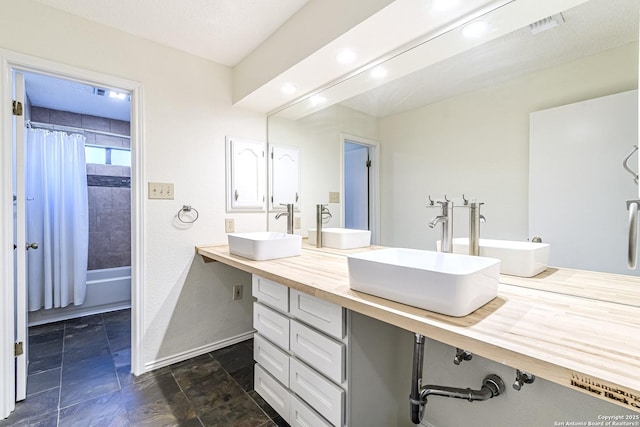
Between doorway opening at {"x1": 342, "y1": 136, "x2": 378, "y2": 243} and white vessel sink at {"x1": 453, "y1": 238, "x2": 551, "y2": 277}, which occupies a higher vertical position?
doorway opening at {"x1": 342, "y1": 136, "x2": 378, "y2": 243}

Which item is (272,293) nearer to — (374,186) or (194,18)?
(374,186)

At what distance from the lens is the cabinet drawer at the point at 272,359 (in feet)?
4.62

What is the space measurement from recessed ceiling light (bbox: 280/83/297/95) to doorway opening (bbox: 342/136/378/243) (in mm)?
532

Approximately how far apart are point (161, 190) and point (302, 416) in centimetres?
157

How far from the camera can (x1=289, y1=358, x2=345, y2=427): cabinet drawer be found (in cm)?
114

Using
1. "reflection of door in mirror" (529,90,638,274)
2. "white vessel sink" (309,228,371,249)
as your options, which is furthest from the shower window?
"reflection of door in mirror" (529,90,638,274)

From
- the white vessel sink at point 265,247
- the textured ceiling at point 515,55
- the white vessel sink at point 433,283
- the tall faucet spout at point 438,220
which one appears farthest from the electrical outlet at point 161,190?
the tall faucet spout at point 438,220

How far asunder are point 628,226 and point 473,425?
0.95 m

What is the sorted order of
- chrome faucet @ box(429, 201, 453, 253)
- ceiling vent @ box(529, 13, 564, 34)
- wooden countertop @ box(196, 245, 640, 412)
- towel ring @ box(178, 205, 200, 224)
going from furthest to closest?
towel ring @ box(178, 205, 200, 224)
chrome faucet @ box(429, 201, 453, 253)
ceiling vent @ box(529, 13, 564, 34)
wooden countertop @ box(196, 245, 640, 412)

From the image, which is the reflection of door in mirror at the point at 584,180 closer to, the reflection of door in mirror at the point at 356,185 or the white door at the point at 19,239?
the reflection of door in mirror at the point at 356,185

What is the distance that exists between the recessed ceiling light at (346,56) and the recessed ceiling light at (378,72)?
0.41 feet

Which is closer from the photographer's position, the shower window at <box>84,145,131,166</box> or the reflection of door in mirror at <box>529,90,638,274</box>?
the reflection of door in mirror at <box>529,90,638,274</box>

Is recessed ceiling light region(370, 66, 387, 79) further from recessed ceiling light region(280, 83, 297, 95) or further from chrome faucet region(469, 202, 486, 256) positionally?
chrome faucet region(469, 202, 486, 256)

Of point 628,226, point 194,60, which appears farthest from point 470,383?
point 194,60
